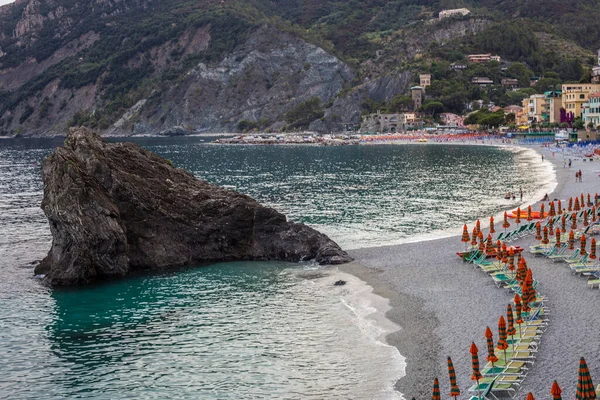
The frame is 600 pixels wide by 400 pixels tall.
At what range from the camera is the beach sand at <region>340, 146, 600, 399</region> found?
78.6ft

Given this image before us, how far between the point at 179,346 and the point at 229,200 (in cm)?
1759


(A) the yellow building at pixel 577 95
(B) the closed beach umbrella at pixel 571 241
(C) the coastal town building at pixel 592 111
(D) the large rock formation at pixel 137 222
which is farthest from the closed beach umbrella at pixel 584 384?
(A) the yellow building at pixel 577 95

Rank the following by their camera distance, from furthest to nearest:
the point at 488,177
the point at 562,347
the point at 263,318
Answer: the point at 488,177 → the point at 263,318 → the point at 562,347

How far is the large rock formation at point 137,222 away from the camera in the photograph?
3969 cm

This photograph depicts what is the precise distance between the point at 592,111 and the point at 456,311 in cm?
12104

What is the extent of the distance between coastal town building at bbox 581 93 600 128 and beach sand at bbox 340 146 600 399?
101m

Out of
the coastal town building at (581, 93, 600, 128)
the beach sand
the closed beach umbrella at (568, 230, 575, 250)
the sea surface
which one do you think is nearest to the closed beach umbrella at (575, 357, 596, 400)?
the beach sand

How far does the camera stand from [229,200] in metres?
45.6

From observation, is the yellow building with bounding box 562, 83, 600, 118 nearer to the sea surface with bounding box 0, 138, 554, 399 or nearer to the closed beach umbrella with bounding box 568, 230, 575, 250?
the sea surface with bounding box 0, 138, 554, 399

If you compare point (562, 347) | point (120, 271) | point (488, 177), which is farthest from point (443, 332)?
point (488, 177)

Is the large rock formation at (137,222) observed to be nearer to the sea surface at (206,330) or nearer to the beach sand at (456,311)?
the sea surface at (206,330)

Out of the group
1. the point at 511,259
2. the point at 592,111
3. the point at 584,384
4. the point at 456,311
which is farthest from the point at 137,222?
the point at 592,111

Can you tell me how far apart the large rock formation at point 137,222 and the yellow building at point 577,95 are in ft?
411

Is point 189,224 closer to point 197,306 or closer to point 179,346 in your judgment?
point 197,306
